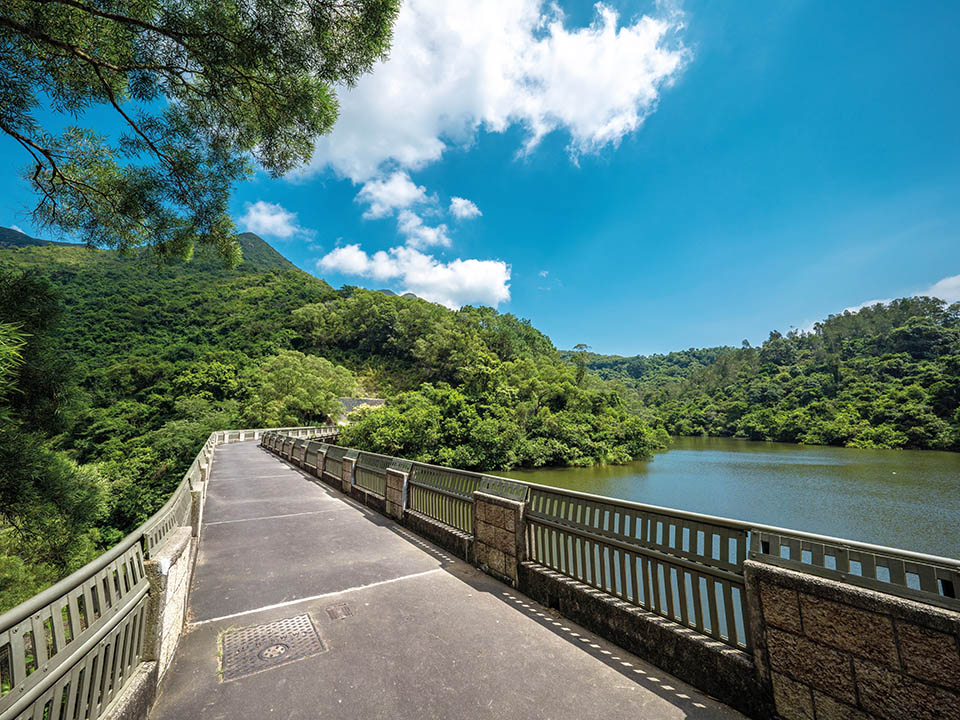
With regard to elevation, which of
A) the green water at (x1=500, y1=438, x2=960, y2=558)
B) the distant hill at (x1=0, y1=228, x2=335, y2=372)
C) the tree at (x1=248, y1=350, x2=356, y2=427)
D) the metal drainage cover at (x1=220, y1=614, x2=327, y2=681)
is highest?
the distant hill at (x1=0, y1=228, x2=335, y2=372)

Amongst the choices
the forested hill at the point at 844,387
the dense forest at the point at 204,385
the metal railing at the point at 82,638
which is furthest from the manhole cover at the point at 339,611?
the forested hill at the point at 844,387

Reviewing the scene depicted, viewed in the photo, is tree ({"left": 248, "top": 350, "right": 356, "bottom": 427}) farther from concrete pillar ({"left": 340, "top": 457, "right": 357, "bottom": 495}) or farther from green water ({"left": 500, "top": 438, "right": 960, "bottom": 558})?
concrete pillar ({"left": 340, "top": 457, "right": 357, "bottom": 495})

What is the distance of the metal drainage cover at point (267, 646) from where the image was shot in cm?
316

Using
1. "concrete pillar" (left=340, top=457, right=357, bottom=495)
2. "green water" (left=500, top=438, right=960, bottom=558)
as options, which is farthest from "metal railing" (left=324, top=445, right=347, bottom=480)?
"green water" (left=500, top=438, right=960, bottom=558)

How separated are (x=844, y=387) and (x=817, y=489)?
53.5 metres

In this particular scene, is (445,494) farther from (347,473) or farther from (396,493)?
(347,473)

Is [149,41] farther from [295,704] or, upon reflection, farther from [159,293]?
[159,293]

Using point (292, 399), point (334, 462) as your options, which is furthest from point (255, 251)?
point (334, 462)

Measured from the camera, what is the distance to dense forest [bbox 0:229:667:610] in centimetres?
614

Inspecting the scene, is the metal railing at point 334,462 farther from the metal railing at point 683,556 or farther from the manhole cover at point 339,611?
the manhole cover at point 339,611

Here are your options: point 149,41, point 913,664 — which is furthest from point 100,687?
point 149,41

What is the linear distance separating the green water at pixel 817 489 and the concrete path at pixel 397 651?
72.8 ft

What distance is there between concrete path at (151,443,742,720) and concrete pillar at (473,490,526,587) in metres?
0.20

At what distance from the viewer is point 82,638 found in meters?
1.99
